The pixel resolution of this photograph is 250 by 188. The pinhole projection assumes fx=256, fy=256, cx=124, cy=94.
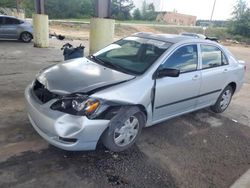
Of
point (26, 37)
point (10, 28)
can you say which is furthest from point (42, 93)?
point (26, 37)

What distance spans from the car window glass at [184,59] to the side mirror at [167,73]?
0.58 feet

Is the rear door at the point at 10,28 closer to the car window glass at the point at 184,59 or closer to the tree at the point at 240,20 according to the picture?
the car window glass at the point at 184,59

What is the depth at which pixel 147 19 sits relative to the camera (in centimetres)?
6562

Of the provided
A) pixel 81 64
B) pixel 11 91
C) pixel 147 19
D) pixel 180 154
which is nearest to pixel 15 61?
pixel 11 91

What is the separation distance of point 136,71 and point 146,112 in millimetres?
597

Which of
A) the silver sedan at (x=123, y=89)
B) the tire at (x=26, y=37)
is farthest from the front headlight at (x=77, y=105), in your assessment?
the tire at (x=26, y=37)

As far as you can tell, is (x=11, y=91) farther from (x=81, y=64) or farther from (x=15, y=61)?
(x=15, y=61)

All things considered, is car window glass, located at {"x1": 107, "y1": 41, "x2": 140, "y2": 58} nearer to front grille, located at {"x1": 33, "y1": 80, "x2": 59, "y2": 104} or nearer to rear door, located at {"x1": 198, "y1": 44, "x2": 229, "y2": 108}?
rear door, located at {"x1": 198, "y1": 44, "x2": 229, "y2": 108}

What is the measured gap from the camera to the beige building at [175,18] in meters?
69.1

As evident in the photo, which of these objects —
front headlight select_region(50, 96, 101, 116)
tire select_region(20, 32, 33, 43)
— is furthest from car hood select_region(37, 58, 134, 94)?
tire select_region(20, 32, 33, 43)

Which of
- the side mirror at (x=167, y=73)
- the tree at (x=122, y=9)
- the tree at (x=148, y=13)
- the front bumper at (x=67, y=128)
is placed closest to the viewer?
the front bumper at (x=67, y=128)

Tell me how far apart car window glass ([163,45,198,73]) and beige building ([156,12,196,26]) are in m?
65.1

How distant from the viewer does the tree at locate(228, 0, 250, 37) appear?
38.7m

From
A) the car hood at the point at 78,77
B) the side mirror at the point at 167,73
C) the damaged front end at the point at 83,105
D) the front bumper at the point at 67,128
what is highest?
the side mirror at the point at 167,73
